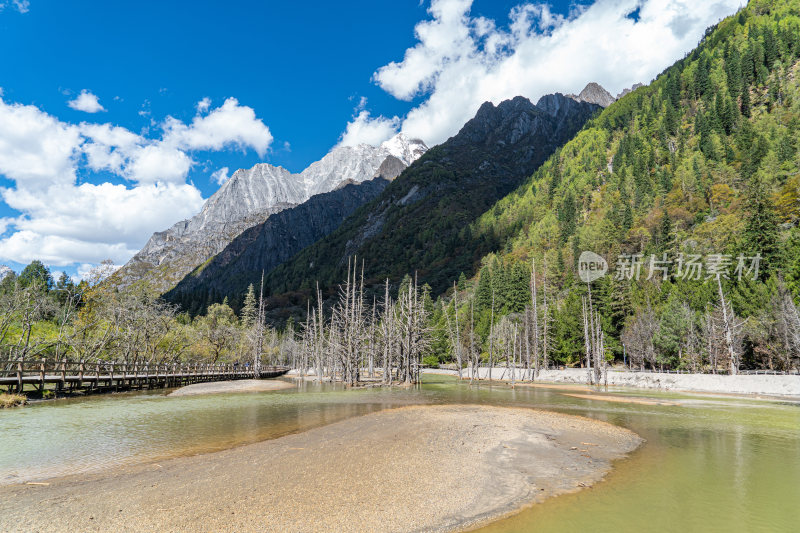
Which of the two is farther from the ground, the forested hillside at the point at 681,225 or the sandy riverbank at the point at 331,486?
the forested hillside at the point at 681,225

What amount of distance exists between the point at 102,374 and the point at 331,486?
41985mm

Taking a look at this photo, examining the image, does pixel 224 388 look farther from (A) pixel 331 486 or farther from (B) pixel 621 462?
(B) pixel 621 462

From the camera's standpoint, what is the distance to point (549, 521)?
8039 millimetres

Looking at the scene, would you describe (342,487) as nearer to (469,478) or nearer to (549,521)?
(469,478)

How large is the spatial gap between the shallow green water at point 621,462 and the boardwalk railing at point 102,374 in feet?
19.1

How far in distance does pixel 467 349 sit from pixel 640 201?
7309cm

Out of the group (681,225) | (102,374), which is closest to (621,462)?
(102,374)

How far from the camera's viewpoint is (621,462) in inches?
507

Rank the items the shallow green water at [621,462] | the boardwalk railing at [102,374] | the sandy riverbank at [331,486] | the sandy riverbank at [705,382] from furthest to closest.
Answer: the sandy riverbank at [705,382], the boardwalk railing at [102,374], the shallow green water at [621,462], the sandy riverbank at [331,486]

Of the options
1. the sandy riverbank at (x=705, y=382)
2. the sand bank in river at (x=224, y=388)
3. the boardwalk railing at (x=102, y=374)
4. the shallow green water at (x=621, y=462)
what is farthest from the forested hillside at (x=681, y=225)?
the boardwalk railing at (x=102, y=374)

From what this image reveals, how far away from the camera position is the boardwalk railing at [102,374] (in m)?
30.7

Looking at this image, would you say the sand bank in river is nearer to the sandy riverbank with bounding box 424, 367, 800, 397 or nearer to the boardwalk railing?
the boardwalk railing

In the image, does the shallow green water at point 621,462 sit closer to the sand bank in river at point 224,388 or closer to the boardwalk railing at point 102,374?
the boardwalk railing at point 102,374

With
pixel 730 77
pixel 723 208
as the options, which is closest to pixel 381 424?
pixel 723 208
